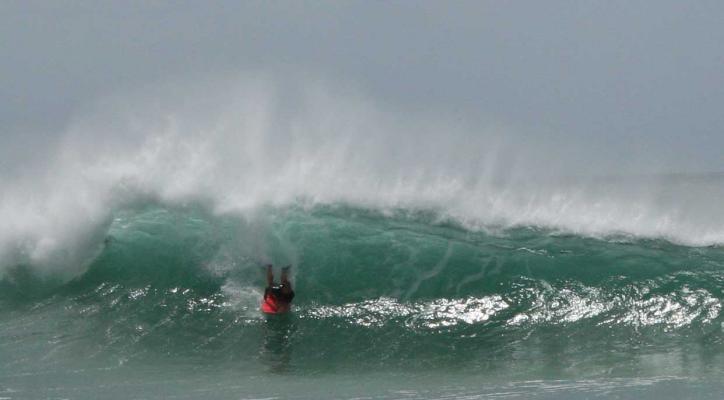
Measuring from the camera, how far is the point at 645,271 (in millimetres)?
14141

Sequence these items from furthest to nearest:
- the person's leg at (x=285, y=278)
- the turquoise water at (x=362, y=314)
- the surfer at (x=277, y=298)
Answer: the person's leg at (x=285, y=278) < the surfer at (x=277, y=298) < the turquoise water at (x=362, y=314)

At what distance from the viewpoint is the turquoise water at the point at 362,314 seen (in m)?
9.63

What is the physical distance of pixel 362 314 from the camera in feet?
41.7

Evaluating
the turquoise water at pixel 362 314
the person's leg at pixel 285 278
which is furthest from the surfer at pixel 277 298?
the turquoise water at pixel 362 314

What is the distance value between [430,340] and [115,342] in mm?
4918

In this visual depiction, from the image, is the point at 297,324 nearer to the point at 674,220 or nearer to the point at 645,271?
the point at 645,271

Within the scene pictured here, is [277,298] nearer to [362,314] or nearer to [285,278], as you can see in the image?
[285,278]

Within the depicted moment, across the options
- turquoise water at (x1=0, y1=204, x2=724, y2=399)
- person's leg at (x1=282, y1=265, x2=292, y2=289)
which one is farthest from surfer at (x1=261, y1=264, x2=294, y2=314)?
turquoise water at (x1=0, y1=204, x2=724, y2=399)

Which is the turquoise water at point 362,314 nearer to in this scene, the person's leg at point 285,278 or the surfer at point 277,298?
the surfer at point 277,298

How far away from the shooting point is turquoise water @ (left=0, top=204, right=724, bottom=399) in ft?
31.6

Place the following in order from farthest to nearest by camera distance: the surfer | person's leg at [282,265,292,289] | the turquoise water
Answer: person's leg at [282,265,292,289], the surfer, the turquoise water

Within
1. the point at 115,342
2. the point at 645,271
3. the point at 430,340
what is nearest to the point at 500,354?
the point at 430,340

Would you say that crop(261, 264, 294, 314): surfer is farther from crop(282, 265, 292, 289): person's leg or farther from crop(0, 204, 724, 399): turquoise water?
crop(0, 204, 724, 399): turquoise water

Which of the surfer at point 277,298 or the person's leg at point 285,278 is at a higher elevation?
the person's leg at point 285,278
